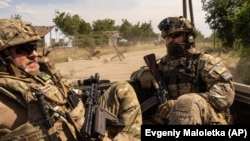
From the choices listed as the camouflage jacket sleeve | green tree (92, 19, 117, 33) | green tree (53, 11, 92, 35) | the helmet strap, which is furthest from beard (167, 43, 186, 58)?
green tree (92, 19, 117, 33)

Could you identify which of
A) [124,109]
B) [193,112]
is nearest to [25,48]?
[124,109]

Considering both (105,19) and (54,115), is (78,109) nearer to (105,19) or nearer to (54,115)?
(54,115)

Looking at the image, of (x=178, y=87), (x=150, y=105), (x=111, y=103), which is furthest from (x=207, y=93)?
(x=111, y=103)

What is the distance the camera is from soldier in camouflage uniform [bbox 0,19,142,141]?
8.20 feet

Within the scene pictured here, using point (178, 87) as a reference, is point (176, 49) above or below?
above

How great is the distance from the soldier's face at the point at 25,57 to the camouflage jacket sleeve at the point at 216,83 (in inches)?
65.5

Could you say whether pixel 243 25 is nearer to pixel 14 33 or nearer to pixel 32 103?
pixel 14 33

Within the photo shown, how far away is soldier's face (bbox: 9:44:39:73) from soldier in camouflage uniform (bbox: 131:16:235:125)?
4.35 ft

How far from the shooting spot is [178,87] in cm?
383

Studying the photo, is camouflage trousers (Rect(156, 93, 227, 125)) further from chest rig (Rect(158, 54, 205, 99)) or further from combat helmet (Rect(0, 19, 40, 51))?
combat helmet (Rect(0, 19, 40, 51))

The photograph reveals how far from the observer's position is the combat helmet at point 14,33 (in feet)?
8.84

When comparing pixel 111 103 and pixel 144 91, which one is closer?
pixel 111 103

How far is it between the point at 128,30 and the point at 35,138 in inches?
2683

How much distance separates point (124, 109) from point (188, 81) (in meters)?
0.95
